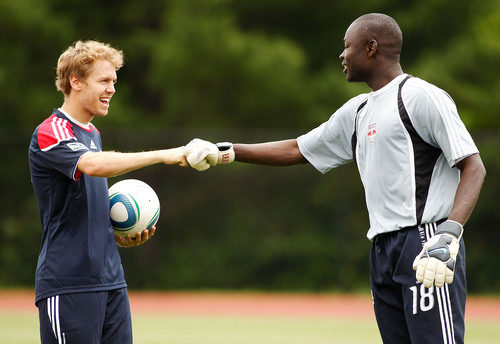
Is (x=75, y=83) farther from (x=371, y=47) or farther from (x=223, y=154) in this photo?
(x=371, y=47)

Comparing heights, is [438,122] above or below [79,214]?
above

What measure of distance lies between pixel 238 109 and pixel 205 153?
13.6 metres

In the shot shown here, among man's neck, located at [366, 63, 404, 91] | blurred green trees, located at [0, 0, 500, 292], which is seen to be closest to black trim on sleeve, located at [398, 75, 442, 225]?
man's neck, located at [366, 63, 404, 91]

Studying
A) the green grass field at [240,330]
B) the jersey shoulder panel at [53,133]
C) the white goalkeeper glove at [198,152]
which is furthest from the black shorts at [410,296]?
the green grass field at [240,330]

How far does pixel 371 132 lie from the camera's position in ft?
14.3

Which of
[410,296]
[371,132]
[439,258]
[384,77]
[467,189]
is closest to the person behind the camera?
[439,258]

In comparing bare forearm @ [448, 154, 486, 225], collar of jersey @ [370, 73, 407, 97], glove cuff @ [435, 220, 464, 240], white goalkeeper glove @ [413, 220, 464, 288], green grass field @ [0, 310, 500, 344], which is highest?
collar of jersey @ [370, 73, 407, 97]

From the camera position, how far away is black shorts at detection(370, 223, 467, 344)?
4074 millimetres

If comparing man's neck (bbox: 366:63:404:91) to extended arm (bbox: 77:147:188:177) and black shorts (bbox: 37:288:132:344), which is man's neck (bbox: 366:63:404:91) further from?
black shorts (bbox: 37:288:132:344)

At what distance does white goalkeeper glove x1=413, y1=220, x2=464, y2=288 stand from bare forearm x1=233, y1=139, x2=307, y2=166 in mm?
1462

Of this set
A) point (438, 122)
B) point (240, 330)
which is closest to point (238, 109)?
point (240, 330)

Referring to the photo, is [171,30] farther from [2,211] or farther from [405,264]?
[405,264]

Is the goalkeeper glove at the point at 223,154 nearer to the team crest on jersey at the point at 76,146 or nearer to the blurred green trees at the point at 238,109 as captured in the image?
the team crest on jersey at the point at 76,146

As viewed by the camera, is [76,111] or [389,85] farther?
[76,111]
